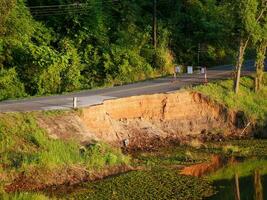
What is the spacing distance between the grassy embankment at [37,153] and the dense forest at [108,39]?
10.3 m

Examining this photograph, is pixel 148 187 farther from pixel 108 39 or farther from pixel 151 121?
pixel 108 39

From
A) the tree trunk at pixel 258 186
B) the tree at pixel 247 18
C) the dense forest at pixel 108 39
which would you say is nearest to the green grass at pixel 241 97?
the tree at pixel 247 18

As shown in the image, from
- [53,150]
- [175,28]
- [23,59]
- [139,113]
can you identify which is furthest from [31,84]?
[175,28]

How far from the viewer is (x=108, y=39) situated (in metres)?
49.7

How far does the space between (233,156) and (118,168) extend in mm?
8897

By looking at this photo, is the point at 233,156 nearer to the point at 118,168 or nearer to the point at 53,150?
the point at 118,168

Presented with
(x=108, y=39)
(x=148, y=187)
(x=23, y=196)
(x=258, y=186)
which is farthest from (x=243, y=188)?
(x=108, y=39)

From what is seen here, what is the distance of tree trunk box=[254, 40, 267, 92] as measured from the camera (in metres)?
45.0

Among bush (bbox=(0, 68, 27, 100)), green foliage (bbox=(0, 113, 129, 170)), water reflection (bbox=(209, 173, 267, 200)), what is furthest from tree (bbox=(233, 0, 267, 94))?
green foliage (bbox=(0, 113, 129, 170))

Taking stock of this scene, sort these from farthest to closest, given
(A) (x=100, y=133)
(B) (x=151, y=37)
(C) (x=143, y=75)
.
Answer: (B) (x=151, y=37) → (C) (x=143, y=75) → (A) (x=100, y=133)

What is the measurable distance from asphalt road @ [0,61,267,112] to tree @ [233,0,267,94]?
4.51 m

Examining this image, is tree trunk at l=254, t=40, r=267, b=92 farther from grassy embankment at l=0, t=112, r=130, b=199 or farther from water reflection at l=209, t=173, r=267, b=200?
grassy embankment at l=0, t=112, r=130, b=199

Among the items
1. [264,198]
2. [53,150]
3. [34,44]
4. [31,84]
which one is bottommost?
[264,198]

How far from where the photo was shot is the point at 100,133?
3338 cm
